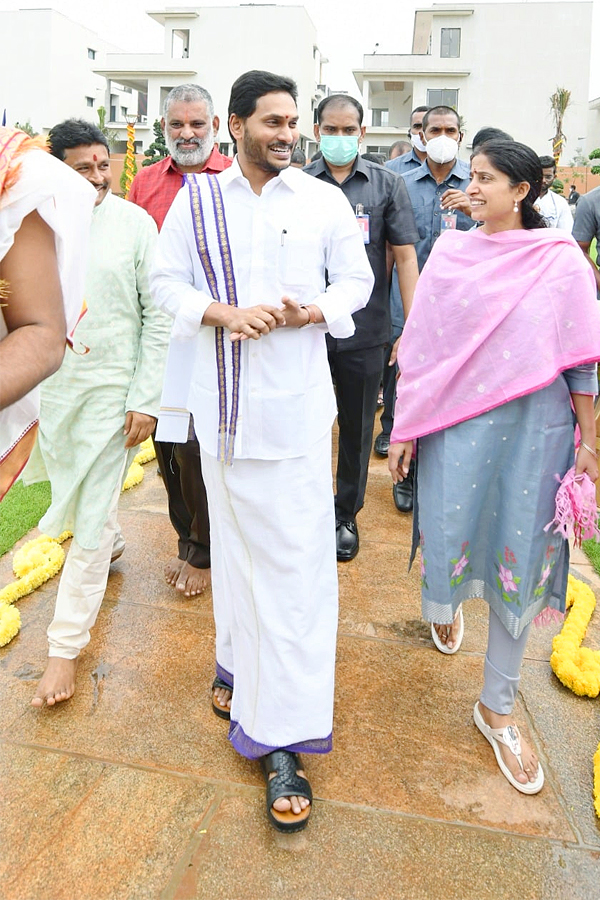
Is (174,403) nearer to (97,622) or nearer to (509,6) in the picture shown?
(97,622)

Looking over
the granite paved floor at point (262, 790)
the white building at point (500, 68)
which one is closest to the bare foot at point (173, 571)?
the granite paved floor at point (262, 790)

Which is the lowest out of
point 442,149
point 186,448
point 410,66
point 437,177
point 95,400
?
point 186,448

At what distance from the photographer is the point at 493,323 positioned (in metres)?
2.31

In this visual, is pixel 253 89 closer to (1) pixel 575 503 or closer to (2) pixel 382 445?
(1) pixel 575 503

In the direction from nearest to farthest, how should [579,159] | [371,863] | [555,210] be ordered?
[371,863], [555,210], [579,159]

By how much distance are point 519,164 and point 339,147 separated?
1.47 meters

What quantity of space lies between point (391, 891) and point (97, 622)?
1773 mm

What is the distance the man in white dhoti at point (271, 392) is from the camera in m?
2.14

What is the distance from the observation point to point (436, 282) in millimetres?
2455

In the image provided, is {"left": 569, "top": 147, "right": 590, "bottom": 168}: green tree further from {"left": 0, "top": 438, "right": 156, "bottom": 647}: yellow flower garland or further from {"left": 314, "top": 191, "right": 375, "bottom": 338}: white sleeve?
{"left": 314, "top": 191, "right": 375, "bottom": 338}: white sleeve

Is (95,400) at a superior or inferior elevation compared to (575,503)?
superior

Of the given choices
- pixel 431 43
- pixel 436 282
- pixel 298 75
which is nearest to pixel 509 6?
pixel 431 43

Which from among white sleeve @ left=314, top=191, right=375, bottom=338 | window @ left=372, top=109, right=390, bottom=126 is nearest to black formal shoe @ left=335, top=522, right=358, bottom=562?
white sleeve @ left=314, top=191, right=375, bottom=338

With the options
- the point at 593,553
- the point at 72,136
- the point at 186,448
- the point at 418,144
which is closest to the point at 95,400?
the point at 186,448
